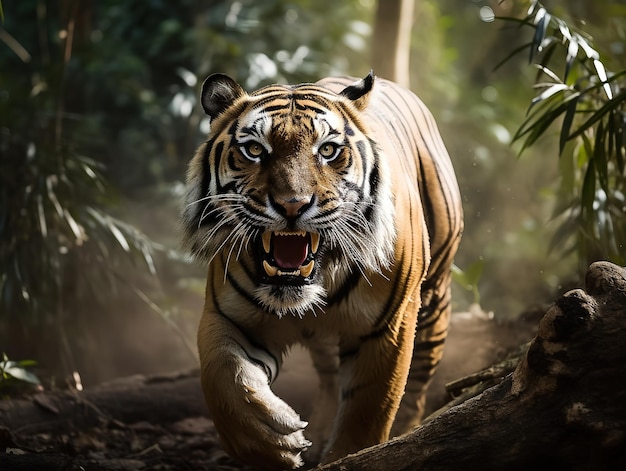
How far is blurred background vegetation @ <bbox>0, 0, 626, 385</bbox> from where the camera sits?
4699 millimetres

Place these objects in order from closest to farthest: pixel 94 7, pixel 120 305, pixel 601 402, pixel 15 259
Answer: pixel 601 402 < pixel 15 259 < pixel 120 305 < pixel 94 7

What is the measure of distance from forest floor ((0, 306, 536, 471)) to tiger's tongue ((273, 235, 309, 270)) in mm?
912

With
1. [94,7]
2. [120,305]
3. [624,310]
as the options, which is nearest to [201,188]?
[624,310]

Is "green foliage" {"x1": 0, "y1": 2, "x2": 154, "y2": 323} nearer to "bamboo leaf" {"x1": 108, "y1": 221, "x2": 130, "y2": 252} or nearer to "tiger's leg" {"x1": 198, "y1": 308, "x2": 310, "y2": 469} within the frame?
"bamboo leaf" {"x1": 108, "y1": 221, "x2": 130, "y2": 252}

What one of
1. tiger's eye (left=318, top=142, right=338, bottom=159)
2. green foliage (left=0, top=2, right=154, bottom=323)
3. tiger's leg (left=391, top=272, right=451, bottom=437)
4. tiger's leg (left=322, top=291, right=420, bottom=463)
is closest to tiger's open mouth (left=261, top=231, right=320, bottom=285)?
tiger's eye (left=318, top=142, right=338, bottom=159)

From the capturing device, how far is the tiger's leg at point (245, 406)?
2.68 meters

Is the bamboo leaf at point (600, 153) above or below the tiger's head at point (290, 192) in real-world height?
above

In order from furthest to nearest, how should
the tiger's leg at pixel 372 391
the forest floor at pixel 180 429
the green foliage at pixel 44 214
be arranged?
the green foliage at pixel 44 214 < the forest floor at pixel 180 429 < the tiger's leg at pixel 372 391

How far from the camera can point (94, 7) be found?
881 centimetres

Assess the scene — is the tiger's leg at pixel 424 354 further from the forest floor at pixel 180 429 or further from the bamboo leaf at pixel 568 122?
the bamboo leaf at pixel 568 122

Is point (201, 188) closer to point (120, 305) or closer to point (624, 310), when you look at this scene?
point (624, 310)

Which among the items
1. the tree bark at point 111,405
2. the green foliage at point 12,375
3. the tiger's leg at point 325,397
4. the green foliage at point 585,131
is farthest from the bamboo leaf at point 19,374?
the green foliage at point 585,131

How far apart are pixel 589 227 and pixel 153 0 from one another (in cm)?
531

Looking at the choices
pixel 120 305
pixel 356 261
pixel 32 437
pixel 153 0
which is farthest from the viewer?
pixel 153 0
